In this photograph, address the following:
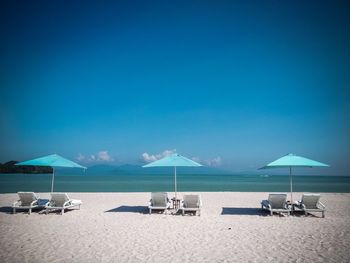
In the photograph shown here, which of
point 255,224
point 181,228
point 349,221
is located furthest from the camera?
point 349,221

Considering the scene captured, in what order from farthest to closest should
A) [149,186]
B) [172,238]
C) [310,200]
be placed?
[149,186]
[310,200]
[172,238]

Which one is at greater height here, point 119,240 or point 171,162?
point 171,162

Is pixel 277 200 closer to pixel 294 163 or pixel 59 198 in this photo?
pixel 294 163

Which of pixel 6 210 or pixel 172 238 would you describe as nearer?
pixel 172 238

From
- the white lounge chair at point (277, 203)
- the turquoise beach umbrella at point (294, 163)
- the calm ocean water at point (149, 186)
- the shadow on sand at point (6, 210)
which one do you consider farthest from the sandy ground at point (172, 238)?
the calm ocean water at point (149, 186)

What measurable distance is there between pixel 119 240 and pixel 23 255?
5.86 ft

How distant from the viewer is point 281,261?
172 inches

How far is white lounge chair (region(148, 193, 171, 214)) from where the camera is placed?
9.04 metres

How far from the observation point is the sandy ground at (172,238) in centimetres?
460

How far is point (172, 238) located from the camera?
5.79m

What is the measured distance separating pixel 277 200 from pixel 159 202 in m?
3.96

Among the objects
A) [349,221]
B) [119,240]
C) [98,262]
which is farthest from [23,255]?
[349,221]

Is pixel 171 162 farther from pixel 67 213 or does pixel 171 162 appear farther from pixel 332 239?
pixel 332 239

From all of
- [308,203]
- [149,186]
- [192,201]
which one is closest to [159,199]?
[192,201]
